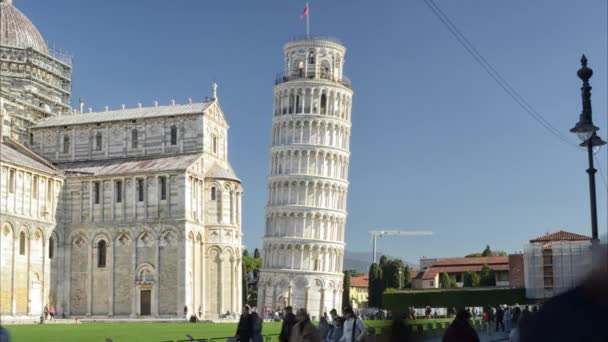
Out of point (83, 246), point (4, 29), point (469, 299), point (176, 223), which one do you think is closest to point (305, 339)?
point (176, 223)

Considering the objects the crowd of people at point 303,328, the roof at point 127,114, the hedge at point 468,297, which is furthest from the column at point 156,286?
the crowd of people at point 303,328

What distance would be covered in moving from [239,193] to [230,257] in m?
4.39

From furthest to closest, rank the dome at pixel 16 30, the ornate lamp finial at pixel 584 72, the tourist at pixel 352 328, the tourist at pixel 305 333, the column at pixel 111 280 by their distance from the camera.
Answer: the dome at pixel 16 30 < the column at pixel 111 280 < the tourist at pixel 352 328 < the ornate lamp finial at pixel 584 72 < the tourist at pixel 305 333

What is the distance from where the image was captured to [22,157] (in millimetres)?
59875

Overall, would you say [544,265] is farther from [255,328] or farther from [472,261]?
[472,261]

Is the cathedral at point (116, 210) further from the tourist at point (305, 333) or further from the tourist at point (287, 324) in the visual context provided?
the tourist at point (305, 333)

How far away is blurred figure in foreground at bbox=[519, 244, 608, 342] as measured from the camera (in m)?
1.75

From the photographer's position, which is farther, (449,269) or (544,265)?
(449,269)

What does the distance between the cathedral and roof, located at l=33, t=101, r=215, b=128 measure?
0.45 feet

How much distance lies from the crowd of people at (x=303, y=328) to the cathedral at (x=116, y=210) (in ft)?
118

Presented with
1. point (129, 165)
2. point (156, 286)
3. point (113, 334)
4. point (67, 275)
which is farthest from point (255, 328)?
point (129, 165)

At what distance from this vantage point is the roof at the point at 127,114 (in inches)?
2488

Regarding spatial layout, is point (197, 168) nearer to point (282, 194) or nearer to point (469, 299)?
point (282, 194)

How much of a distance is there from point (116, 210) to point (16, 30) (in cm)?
1700
